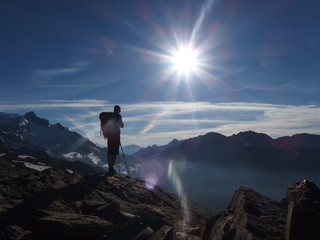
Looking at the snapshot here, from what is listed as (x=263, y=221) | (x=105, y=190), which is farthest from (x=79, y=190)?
(x=263, y=221)

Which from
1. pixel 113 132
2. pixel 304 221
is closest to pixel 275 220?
pixel 304 221

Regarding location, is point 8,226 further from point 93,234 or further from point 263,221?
point 263,221

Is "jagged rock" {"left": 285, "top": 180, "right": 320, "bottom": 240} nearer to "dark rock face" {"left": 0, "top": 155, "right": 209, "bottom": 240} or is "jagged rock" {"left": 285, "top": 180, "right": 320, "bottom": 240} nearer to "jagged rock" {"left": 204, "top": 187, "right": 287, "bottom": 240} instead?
"jagged rock" {"left": 204, "top": 187, "right": 287, "bottom": 240}

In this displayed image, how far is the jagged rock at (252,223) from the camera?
8805mm

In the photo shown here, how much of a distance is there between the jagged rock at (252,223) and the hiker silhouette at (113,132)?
1037 centimetres

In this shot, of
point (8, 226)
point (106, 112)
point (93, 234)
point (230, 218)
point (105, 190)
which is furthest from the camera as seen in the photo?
point (106, 112)

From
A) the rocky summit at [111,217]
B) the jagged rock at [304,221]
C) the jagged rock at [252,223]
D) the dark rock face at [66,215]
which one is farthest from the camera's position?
the dark rock face at [66,215]

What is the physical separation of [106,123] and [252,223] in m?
13.4

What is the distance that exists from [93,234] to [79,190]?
4.73 metres

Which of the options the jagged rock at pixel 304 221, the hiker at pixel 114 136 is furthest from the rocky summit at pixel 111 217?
the hiker at pixel 114 136

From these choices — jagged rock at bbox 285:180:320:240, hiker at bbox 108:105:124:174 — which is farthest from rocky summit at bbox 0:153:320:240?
hiker at bbox 108:105:124:174

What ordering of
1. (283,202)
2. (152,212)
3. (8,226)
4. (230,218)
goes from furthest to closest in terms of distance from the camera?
(283,202) < (152,212) < (230,218) < (8,226)

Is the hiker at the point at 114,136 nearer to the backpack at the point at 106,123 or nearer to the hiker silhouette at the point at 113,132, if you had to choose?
the hiker silhouette at the point at 113,132

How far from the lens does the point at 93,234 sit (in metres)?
9.38
